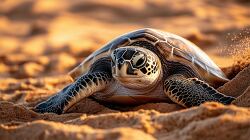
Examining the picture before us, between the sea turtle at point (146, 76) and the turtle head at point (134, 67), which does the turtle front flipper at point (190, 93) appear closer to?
the sea turtle at point (146, 76)

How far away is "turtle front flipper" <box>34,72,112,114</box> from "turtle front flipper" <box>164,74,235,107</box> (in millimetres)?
566

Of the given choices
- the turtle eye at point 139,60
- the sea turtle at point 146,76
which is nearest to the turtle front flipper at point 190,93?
the sea turtle at point 146,76

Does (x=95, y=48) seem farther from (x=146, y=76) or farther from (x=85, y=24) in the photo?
(x=146, y=76)

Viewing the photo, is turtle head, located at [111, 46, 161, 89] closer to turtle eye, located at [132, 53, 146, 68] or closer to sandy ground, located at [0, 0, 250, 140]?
turtle eye, located at [132, 53, 146, 68]

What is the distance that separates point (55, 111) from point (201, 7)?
951 cm

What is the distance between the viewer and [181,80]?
4.09m

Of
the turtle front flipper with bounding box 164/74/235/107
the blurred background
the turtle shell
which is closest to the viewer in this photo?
the turtle front flipper with bounding box 164/74/235/107

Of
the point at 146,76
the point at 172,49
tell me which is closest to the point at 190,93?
the point at 146,76

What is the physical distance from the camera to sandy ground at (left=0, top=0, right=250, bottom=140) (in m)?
2.62

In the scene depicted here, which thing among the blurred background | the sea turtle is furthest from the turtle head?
the blurred background

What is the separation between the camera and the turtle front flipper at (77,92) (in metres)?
4.12

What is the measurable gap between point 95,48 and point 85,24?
282cm

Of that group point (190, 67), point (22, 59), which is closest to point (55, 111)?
point (190, 67)

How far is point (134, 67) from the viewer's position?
154 inches
